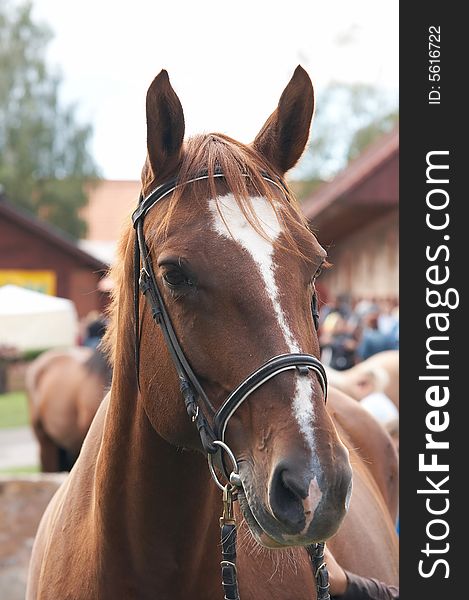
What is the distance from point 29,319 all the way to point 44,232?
19.1 m

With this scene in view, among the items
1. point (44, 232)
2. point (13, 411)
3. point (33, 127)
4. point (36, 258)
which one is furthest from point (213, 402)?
point (33, 127)

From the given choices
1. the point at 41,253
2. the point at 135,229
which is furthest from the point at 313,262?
the point at 41,253

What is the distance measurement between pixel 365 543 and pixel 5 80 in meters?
35.6

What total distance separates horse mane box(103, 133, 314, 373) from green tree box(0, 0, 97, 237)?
35.3 meters

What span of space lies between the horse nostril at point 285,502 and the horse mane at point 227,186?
2.00 ft

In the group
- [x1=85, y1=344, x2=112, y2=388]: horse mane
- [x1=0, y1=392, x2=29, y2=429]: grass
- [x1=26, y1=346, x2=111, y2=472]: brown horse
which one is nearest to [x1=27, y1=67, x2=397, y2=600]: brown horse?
[x1=85, y1=344, x2=112, y2=388]: horse mane

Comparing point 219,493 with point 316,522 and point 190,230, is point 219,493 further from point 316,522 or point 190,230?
point 190,230

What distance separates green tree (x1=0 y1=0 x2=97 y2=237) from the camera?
35.8 metres

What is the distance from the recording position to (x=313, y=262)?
86.5 inches

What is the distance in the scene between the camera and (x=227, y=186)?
2.28 meters

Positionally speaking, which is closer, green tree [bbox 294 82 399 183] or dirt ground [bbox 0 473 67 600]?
dirt ground [bbox 0 473 67 600]

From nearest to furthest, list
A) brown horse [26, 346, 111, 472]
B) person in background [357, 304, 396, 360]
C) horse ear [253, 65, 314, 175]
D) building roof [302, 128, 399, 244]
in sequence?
horse ear [253, 65, 314, 175] → brown horse [26, 346, 111, 472] → person in background [357, 304, 396, 360] → building roof [302, 128, 399, 244]

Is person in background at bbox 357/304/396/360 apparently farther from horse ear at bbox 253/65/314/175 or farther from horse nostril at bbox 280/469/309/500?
horse nostril at bbox 280/469/309/500

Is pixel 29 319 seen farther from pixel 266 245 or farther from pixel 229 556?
pixel 266 245
